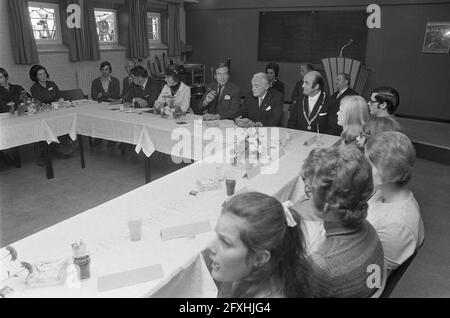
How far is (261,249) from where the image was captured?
0.98m

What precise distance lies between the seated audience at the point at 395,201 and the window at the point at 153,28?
739cm

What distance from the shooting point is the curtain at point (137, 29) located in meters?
7.07

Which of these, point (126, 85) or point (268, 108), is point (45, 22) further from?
point (268, 108)

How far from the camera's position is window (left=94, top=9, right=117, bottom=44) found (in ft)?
23.1

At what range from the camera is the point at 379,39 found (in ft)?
21.7

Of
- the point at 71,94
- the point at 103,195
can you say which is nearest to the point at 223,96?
the point at 103,195

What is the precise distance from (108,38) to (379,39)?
5.41 metres

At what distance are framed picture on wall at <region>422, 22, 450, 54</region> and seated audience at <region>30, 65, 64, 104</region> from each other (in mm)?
6207

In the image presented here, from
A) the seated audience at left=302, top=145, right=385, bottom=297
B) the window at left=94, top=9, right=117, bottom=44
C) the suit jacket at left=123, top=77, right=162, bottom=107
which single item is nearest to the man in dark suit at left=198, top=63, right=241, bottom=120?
the suit jacket at left=123, top=77, right=162, bottom=107

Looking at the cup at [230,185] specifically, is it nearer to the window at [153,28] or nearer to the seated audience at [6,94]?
the seated audience at [6,94]

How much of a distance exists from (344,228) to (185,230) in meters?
0.77

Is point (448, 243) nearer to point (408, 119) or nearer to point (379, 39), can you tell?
point (408, 119)
